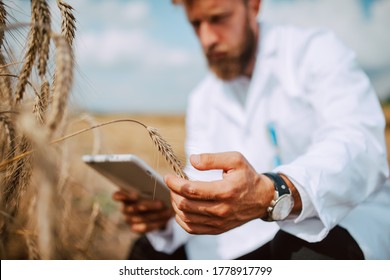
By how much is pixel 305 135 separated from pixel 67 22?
55.7 inches

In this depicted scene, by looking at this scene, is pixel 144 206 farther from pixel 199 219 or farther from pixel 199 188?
pixel 199 188

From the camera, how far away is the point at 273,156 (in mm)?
2291

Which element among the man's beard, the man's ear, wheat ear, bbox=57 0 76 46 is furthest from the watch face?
the man's ear

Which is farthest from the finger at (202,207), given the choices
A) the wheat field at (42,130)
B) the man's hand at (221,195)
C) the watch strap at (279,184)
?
the watch strap at (279,184)

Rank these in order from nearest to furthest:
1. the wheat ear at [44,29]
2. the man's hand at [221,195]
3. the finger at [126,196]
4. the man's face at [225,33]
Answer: the wheat ear at [44,29], the man's hand at [221,195], the finger at [126,196], the man's face at [225,33]

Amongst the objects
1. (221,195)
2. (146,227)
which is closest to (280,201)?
(221,195)

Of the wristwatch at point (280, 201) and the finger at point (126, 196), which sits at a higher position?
the wristwatch at point (280, 201)

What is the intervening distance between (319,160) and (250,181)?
366mm

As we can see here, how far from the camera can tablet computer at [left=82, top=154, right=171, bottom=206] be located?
59.8 inches

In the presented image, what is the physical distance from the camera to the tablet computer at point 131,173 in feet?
4.98

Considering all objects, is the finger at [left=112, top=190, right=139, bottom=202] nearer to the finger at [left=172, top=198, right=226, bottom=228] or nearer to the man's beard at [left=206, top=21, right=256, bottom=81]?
the finger at [left=172, top=198, right=226, bottom=228]

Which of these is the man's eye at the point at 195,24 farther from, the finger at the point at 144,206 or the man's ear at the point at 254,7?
the finger at the point at 144,206
